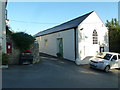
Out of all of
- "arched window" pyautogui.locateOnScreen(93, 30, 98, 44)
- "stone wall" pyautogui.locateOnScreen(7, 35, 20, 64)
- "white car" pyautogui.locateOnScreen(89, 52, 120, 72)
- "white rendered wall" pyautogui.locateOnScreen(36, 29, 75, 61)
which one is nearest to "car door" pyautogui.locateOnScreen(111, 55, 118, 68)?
"white car" pyautogui.locateOnScreen(89, 52, 120, 72)

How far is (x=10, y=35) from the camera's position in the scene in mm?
12633

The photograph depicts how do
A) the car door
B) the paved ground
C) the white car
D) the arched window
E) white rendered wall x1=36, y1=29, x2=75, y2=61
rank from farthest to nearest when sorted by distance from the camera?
white rendered wall x1=36, y1=29, x2=75, y2=61
the arched window
the car door
the white car
the paved ground

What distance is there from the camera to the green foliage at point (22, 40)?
12.6m

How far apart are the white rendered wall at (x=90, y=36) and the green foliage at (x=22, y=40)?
535 cm

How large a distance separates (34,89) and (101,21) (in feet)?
40.2

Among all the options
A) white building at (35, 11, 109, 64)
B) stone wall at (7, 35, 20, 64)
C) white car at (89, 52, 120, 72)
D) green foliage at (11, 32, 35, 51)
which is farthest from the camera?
white building at (35, 11, 109, 64)

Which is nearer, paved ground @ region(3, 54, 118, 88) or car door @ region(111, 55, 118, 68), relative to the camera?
paved ground @ region(3, 54, 118, 88)

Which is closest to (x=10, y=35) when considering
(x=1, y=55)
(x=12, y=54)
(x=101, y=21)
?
(x=12, y=54)

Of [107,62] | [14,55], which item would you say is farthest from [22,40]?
[107,62]

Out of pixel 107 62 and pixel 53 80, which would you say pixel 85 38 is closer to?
pixel 107 62

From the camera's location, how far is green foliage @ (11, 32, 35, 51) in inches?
495

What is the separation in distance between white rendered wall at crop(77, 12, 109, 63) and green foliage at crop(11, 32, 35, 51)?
5.35m

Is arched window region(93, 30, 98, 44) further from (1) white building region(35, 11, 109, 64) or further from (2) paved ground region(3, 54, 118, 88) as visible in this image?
(2) paved ground region(3, 54, 118, 88)

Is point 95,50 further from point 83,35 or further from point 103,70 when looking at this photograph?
point 103,70
